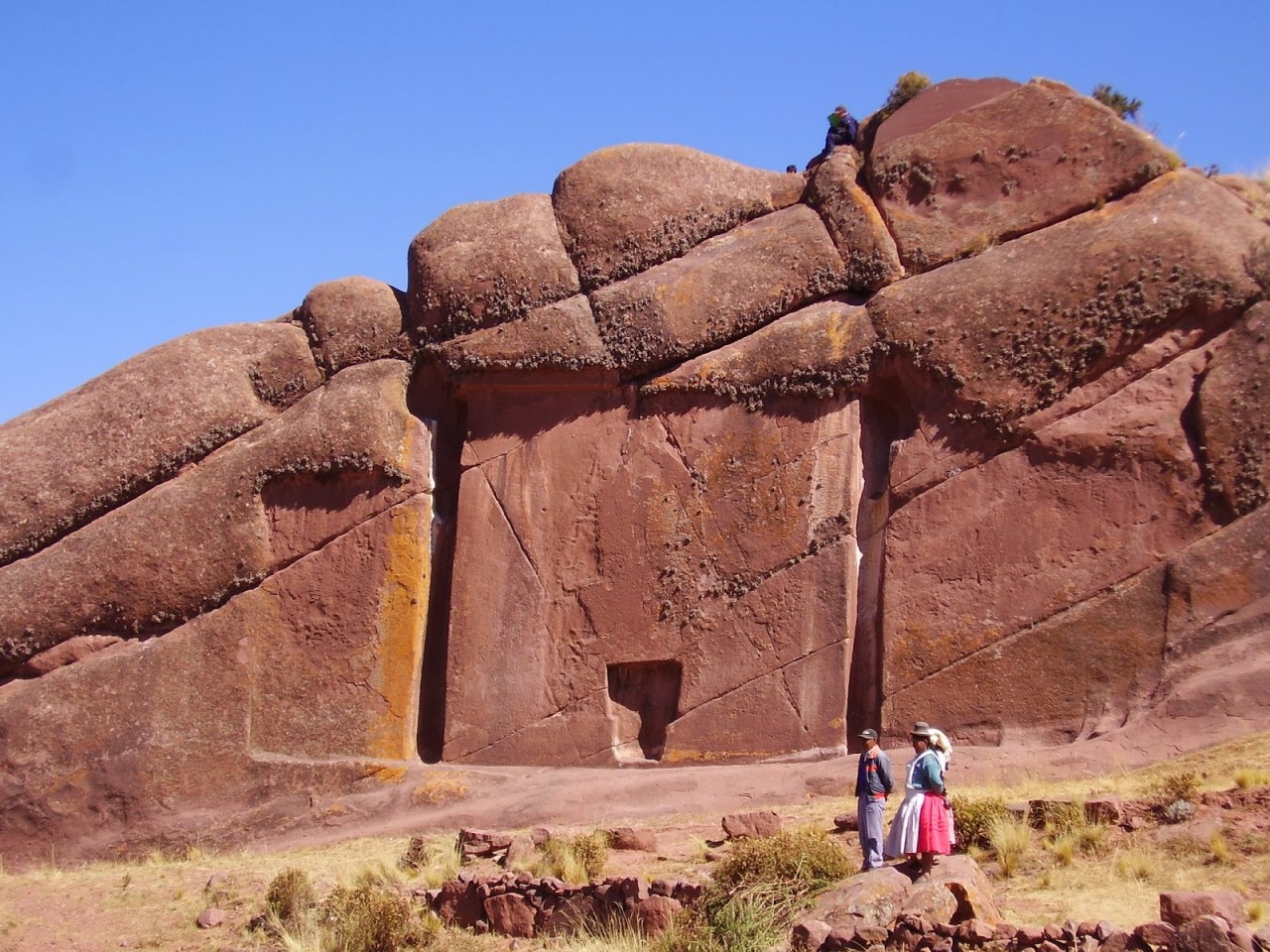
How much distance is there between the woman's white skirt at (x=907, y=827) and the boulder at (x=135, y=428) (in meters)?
10.1

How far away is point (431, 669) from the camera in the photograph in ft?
56.9

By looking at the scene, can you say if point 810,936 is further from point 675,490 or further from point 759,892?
point 675,490

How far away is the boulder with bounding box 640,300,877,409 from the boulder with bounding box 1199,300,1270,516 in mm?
3466

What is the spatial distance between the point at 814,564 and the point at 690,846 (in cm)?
372

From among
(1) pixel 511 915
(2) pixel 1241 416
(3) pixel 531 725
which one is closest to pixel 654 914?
(1) pixel 511 915

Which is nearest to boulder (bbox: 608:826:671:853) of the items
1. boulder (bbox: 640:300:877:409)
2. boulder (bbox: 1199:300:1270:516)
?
boulder (bbox: 640:300:877:409)

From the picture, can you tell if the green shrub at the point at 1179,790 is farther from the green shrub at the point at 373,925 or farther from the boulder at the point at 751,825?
the green shrub at the point at 373,925

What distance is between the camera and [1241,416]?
14695 millimetres

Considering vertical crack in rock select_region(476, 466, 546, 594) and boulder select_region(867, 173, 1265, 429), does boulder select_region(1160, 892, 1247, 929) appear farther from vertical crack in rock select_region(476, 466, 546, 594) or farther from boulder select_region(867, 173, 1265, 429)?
vertical crack in rock select_region(476, 466, 546, 594)

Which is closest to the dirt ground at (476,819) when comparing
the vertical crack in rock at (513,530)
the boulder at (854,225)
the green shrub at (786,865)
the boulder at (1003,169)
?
the green shrub at (786,865)

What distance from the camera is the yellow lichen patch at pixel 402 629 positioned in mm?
16797

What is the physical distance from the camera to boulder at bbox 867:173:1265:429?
49.9ft

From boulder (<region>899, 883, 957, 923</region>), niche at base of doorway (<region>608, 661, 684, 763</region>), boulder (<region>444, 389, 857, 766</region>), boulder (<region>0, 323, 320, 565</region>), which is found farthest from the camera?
boulder (<region>0, 323, 320, 565</region>)

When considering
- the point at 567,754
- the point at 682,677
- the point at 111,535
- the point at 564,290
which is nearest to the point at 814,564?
the point at 682,677
